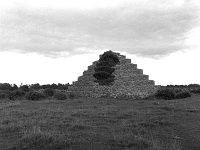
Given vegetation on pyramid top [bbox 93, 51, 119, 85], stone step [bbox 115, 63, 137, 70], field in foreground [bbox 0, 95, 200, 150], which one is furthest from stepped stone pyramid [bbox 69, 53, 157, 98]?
field in foreground [bbox 0, 95, 200, 150]

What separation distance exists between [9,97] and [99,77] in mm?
11275

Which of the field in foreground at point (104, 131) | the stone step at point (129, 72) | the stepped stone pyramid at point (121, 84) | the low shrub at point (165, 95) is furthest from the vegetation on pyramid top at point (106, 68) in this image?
the field in foreground at point (104, 131)

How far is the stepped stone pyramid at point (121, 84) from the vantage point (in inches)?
1479

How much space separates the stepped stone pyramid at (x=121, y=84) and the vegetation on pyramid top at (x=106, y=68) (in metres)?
0.49

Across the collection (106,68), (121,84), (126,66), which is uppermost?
(126,66)

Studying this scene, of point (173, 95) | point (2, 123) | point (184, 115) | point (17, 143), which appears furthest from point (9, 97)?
point (17, 143)

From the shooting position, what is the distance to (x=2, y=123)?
18016 mm

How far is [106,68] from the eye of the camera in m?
39.7

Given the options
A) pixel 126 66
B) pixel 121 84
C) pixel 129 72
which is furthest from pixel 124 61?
pixel 121 84

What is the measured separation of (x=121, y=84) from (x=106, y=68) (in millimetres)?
2865

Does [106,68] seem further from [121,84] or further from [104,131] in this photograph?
[104,131]

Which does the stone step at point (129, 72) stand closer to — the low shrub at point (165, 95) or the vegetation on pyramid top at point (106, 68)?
the vegetation on pyramid top at point (106, 68)

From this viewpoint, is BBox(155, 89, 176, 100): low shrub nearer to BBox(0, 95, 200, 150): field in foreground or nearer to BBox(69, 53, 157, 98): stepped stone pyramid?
BBox(69, 53, 157, 98): stepped stone pyramid

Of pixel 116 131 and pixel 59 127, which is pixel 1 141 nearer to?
pixel 59 127
